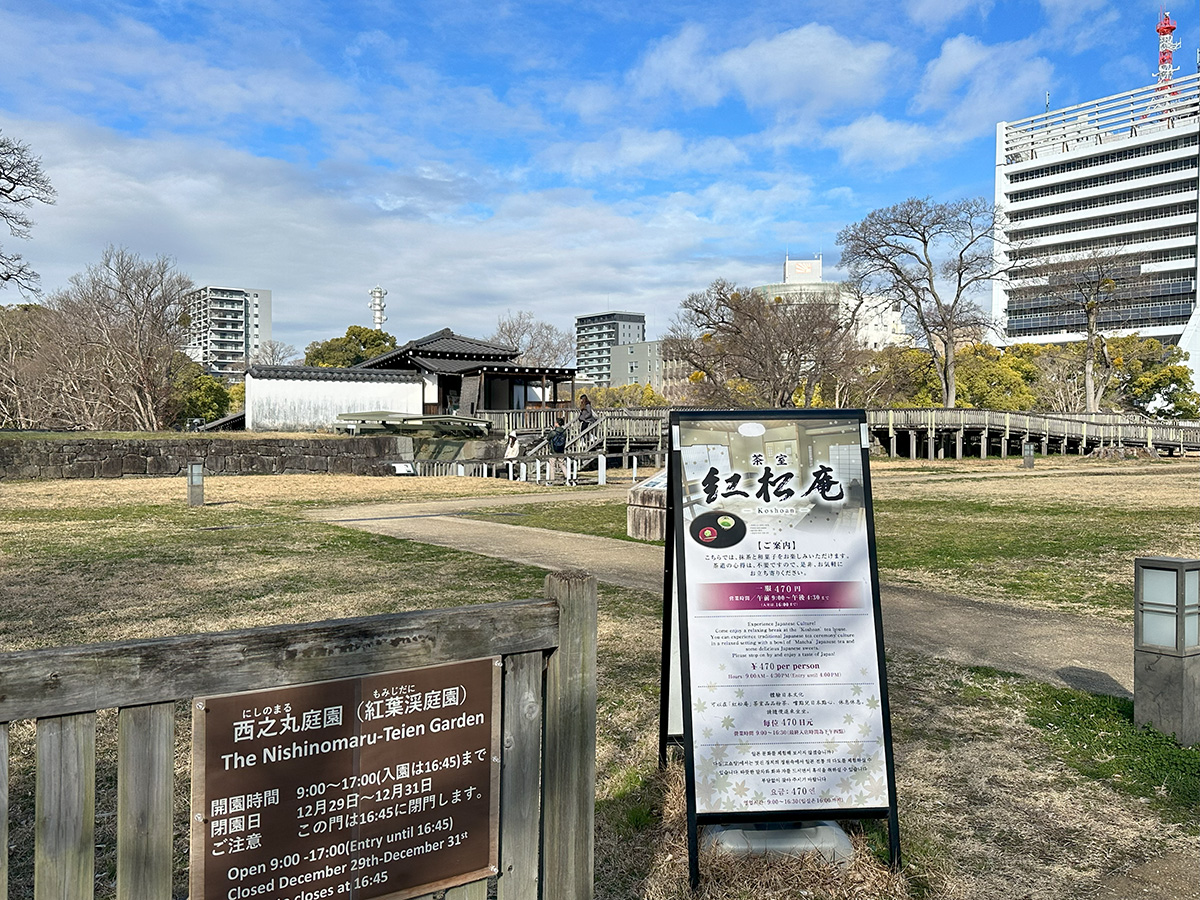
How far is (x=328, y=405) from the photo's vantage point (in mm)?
35250

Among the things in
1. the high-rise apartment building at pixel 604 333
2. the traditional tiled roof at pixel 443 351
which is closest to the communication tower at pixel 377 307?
the traditional tiled roof at pixel 443 351

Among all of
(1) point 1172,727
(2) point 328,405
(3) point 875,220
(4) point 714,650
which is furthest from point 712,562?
(3) point 875,220

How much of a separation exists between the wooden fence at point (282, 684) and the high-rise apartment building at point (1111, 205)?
81.1 m

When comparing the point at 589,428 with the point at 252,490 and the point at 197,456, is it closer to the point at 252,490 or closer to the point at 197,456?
the point at 252,490

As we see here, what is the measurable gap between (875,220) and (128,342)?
3529cm

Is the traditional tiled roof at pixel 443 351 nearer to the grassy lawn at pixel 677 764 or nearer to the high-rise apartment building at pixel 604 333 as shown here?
the grassy lawn at pixel 677 764

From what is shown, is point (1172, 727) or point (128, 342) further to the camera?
point (128, 342)

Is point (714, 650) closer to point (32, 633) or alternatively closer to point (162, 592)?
point (32, 633)

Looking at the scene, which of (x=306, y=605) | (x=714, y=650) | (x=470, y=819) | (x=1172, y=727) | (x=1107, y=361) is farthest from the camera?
(x=1107, y=361)

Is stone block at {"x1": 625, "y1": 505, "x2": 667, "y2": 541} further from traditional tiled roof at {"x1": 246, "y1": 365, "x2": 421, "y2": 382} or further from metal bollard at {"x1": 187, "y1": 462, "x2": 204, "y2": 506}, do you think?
traditional tiled roof at {"x1": 246, "y1": 365, "x2": 421, "y2": 382}

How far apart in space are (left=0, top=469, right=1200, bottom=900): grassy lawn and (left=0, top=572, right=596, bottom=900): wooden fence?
3.19 ft

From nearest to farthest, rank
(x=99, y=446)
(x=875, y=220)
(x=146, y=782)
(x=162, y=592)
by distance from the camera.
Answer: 1. (x=146, y=782)
2. (x=162, y=592)
3. (x=99, y=446)
4. (x=875, y=220)

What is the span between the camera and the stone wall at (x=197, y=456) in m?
22.3

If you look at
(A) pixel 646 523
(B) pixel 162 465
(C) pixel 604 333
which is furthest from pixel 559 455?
(C) pixel 604 333
